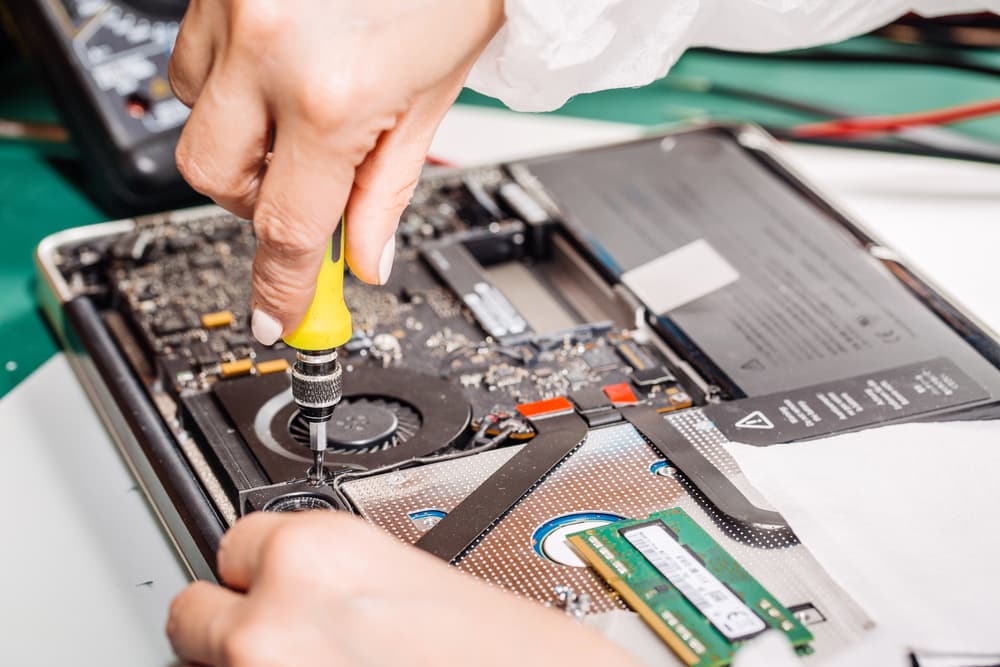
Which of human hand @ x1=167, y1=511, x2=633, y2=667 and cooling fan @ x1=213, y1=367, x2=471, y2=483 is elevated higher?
human hand @ x1=167, y1=511, x2=633, y2=667

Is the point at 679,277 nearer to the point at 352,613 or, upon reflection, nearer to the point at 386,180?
the point at 386,180


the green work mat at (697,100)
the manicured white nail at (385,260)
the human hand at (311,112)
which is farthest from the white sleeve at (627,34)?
the green work mat at (697,100)

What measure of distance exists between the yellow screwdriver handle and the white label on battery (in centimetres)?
27

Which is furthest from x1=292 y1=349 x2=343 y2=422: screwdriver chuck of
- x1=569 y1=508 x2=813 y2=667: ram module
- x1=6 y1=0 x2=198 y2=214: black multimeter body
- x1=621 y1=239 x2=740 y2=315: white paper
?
x1=6 y1=0 x2=198 y2=214: black multimeter body

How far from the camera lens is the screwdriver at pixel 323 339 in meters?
0.93

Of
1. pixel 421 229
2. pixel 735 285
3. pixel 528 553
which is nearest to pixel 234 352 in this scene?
pixel 421 229

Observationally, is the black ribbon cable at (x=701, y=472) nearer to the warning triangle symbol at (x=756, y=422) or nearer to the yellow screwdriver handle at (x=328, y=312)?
the warning triangle symbol at (x=756, y=422)

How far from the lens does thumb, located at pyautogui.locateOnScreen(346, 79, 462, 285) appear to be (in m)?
0.91

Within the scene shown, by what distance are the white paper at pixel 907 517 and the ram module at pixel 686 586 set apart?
71mm

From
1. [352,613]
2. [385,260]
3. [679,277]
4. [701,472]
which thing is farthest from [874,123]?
[352,613]

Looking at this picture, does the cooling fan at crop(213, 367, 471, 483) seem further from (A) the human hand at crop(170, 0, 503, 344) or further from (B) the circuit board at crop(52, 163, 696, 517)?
(A) the human hand at crop(170, 0, 503, 344)

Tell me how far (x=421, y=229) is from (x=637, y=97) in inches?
28.3

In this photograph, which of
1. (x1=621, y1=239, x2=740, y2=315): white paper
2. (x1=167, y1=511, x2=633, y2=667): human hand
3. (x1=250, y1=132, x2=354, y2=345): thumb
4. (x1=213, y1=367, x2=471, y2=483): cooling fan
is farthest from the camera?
(x1=621, y1=239, x2=740, y2=315): white paper

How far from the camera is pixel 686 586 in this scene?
901 mm
